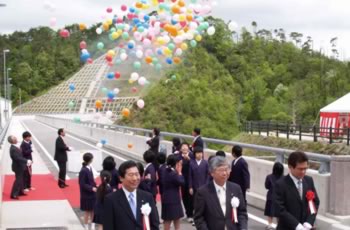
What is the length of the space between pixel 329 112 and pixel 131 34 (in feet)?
86.0

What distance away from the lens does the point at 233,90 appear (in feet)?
307

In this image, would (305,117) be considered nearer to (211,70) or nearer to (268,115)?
(268,115)

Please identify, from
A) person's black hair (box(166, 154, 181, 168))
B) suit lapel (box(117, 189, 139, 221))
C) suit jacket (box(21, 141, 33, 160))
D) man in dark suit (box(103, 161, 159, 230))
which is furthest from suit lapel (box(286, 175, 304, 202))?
suit jacket (box(21, 141, 33, 160))

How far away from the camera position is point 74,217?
35.9ft

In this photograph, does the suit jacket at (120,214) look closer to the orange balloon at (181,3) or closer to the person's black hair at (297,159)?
the person's black hair at (297,159)

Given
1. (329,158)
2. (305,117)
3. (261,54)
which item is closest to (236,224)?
(329,158)

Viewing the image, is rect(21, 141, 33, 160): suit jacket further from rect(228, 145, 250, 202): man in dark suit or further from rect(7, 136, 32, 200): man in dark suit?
rect(228, 145, 250, 202): man in dark suit

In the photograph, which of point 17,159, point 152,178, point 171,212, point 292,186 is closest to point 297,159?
point 292,186

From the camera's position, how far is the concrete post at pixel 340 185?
8.69 metres

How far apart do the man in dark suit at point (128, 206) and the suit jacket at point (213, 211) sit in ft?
1.39

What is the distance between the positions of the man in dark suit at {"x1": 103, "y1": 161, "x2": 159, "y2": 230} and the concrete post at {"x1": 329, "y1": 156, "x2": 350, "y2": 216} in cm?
459

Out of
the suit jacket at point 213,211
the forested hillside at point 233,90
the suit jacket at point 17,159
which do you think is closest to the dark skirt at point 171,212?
the suit jacket at point 213,211

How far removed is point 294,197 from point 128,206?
1.60 metres

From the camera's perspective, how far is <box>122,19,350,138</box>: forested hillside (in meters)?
74.3
